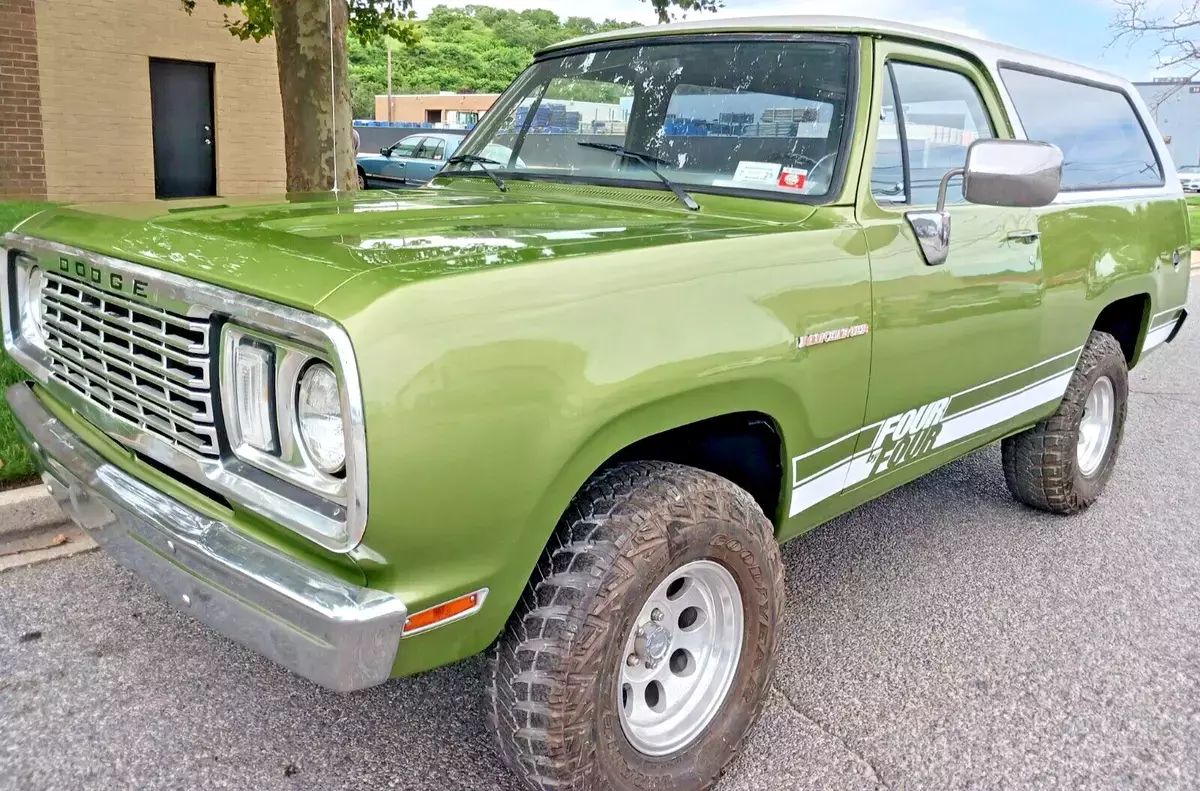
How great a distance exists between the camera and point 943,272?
2.89 meters

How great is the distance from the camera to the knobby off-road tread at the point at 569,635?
1.95m

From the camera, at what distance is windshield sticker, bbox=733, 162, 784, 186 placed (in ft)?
9.30

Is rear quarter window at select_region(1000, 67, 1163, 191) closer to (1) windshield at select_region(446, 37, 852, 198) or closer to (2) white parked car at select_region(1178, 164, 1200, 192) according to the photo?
(1) windshield at select_region(446, 37, 852, 198)

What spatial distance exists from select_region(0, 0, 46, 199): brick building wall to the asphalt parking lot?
10.5 meters

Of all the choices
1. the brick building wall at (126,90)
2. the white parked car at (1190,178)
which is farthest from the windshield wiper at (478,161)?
the white parked car at (1190,178)

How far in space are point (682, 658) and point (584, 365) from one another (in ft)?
3.08

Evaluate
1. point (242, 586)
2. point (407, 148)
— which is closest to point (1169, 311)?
point (242, 586)

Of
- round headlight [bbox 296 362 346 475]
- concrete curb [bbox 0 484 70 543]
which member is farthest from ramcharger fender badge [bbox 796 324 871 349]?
concrete curb [bbox 0 484 70 543]

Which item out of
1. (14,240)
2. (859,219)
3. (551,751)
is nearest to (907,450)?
(859,219)

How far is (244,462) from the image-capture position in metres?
1.88

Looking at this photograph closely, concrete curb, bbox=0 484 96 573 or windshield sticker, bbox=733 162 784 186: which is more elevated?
windshield sticker, bbox=733 162 784 186

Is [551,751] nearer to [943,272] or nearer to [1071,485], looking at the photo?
[943,272]

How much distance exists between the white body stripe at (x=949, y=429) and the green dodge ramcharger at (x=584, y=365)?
0.01m

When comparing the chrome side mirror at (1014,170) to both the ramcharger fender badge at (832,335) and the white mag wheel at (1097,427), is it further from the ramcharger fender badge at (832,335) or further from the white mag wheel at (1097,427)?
the white mag wheel at (1097,427)
